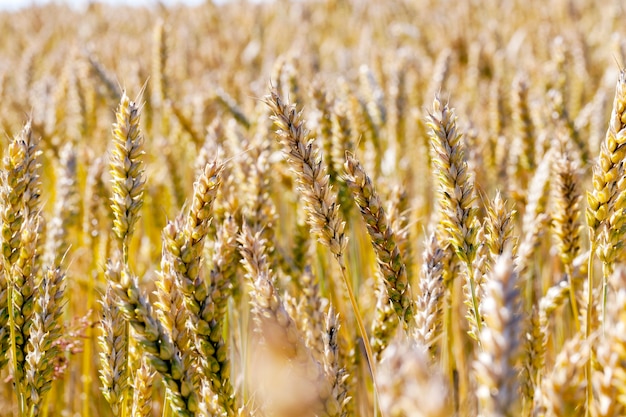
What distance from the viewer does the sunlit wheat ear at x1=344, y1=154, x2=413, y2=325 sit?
0.83 metres

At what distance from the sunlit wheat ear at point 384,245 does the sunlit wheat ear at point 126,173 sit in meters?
0.36

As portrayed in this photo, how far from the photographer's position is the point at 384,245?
2.74 feet

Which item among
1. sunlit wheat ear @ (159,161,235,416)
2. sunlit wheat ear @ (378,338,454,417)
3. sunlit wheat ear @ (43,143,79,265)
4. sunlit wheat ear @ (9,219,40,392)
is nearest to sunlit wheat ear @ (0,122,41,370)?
sunlit wheat ear @ (9,219,40,392)

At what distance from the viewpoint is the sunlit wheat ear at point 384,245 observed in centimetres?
83

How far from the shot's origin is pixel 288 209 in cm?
248

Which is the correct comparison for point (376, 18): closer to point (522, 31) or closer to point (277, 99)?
point (522, 31)

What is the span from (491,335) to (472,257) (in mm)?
385

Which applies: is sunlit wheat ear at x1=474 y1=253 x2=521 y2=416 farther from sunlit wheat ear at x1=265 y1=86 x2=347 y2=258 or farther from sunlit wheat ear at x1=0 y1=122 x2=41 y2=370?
sunlit wheat ear at x1=0 y1=122 x2=41 y2=370

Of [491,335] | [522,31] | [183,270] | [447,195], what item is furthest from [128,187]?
[522,31]

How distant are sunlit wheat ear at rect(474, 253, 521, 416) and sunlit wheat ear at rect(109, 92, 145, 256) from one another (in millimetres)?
642

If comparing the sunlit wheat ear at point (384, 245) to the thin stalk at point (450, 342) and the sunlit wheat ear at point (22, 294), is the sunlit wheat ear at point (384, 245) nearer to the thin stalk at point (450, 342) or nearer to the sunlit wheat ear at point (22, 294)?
the thin stalk at point (450, 342)

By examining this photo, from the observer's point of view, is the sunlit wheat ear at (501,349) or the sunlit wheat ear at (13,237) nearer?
the sunlit wheat ear at (501,349)

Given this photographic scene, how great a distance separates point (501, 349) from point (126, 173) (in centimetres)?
69

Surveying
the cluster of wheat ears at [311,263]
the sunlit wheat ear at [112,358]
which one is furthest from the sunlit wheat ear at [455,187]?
the sunlit wheat ear at [112,358]
